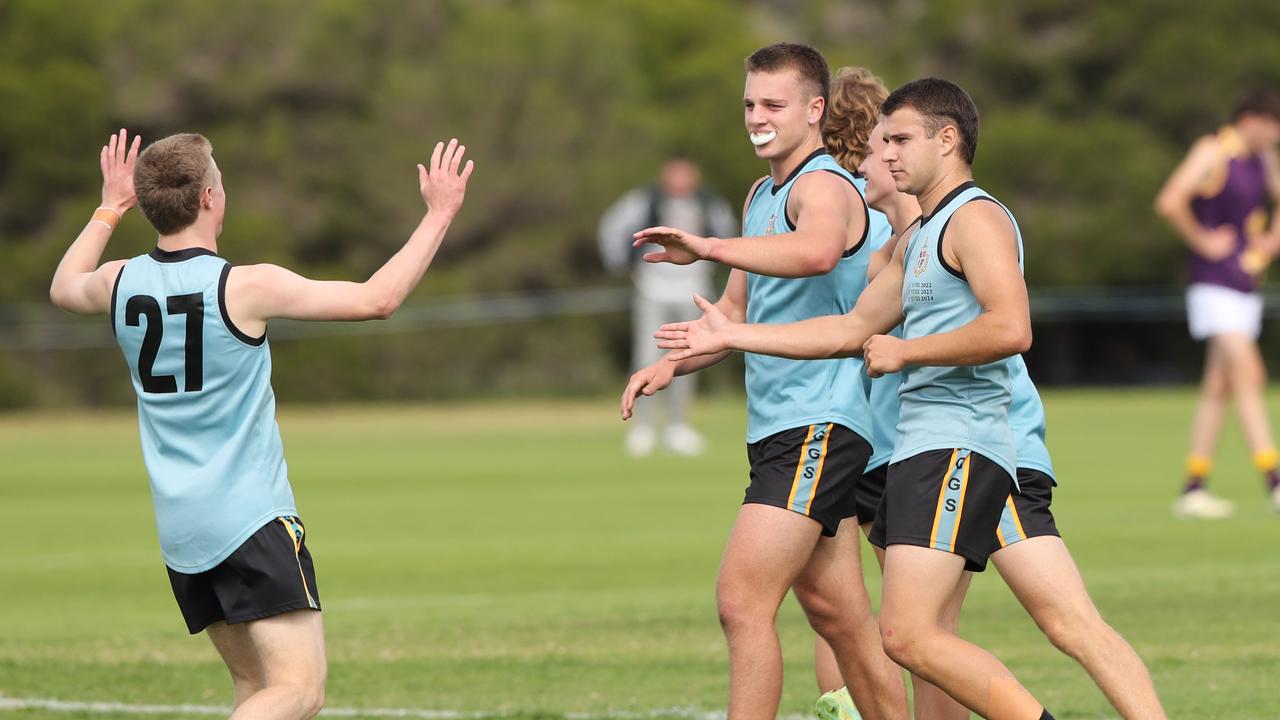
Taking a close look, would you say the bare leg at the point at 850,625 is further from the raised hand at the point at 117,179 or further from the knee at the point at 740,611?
the raised hand at the point at 117,179

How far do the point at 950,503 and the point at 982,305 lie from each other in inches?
21.9

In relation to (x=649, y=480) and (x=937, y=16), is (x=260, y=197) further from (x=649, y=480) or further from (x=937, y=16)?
(x=649, y=480)

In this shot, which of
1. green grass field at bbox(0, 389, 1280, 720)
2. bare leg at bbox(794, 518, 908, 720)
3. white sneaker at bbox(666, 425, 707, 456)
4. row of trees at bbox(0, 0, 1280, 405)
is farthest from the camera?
row of trees at bbox(0, 0, 1280, 405)

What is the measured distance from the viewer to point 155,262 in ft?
18.1

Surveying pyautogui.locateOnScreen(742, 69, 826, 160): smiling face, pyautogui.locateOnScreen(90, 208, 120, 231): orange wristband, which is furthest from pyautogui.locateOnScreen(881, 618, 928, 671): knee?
pyautogui.locateOnScreen(90, 208, 120, 231): orange wristband

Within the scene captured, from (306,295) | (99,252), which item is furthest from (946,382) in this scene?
(99,252)

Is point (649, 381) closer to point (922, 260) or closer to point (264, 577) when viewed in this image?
point (922, 260)

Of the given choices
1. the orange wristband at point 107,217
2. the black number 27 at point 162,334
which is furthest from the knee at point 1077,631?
the orange wristband at point 107,217

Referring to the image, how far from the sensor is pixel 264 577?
17.6 feet

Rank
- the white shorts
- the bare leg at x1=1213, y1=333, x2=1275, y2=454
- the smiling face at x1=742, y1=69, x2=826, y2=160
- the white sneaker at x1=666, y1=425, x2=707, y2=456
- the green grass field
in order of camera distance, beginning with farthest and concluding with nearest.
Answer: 1. the white sneaker at x1=666, y1=425, x2=707, y2=456
2. the white shorts
3. the bare leg at x1=1213, y1=333, x2=1275, y2=454
4. the green grass field
5. the smiling face at x1=742, y1=69, x2=826, y2=160

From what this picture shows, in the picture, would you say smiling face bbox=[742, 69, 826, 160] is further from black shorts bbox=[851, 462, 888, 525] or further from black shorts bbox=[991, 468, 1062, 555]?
black shorts bbox=[991, 468, 1062, 555]

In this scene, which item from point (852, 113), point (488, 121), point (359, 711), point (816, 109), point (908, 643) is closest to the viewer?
point (908, 643)

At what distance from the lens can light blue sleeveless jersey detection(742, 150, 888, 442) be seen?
20.1ft

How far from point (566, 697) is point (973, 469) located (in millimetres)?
2421
